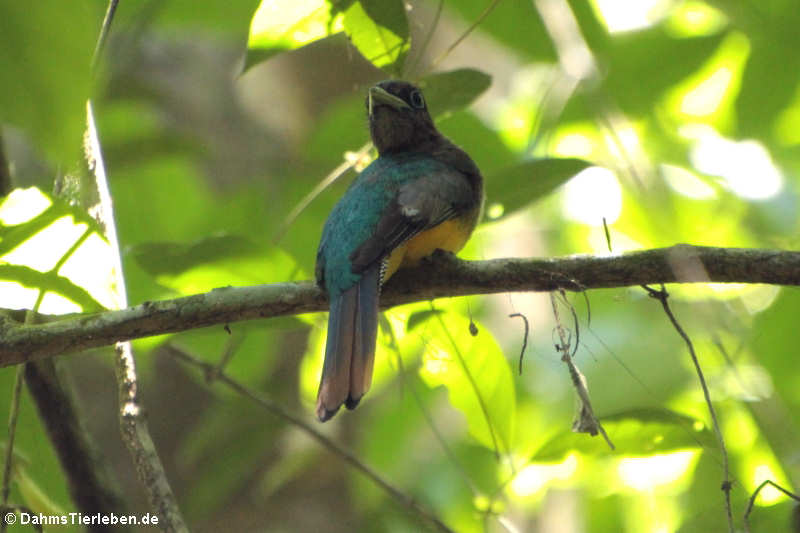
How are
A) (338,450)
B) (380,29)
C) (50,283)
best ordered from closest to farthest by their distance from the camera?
1. (50,283)
2. (380,29)
3. (338,450)

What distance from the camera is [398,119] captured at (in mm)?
3736

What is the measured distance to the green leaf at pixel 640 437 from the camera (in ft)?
7.90

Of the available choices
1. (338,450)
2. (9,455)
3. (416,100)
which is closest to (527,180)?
(416,100)

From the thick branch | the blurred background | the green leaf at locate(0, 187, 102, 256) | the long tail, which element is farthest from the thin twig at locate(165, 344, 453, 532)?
the green leaf at locate(0, 187, 102, 256)

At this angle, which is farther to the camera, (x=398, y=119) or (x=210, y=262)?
(x=398, y=119)

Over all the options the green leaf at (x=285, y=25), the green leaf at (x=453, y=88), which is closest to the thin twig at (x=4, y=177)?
the green leaf at (x=285, y=25)

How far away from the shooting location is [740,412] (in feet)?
11.7

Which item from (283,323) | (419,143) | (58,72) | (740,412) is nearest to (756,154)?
(740,412)

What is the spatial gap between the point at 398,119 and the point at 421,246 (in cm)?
103

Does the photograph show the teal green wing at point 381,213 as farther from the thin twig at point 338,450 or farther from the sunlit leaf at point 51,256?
the sunlit leaf at point 51,256

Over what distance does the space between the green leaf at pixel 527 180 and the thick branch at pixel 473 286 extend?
1.50 ft

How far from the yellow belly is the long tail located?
0.16 m

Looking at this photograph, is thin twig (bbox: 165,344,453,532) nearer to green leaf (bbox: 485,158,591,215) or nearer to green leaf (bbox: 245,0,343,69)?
Result: green leaf (bbox: 485,158,591,215)

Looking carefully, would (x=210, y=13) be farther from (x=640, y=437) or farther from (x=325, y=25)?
(x=640, y=437)
